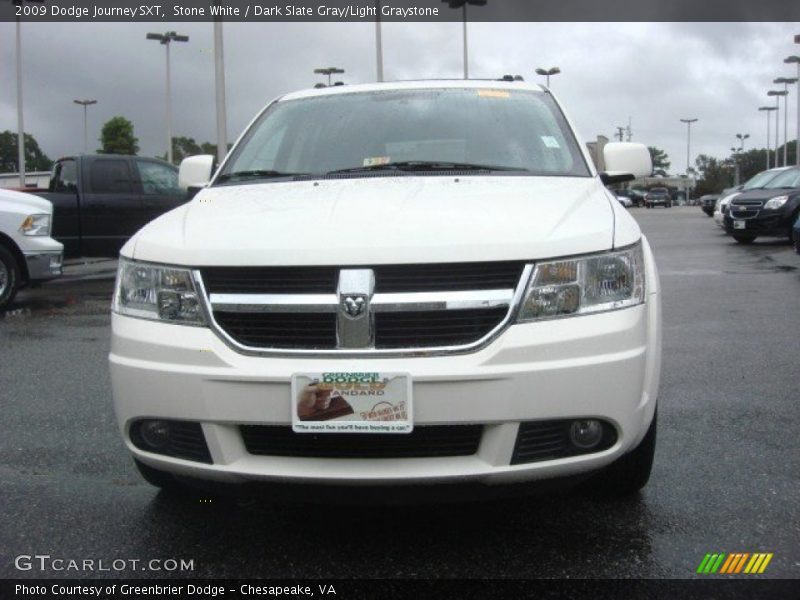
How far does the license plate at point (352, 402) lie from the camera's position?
2572 mm

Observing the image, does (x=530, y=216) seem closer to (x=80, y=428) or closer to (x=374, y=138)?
(x=374, y=138)

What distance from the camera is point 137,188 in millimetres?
13484

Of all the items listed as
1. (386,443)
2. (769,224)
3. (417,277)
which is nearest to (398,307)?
(417,277)

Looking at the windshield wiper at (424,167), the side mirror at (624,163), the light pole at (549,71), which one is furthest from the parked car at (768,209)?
the light pole at (549,71)

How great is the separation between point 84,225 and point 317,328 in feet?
36.2

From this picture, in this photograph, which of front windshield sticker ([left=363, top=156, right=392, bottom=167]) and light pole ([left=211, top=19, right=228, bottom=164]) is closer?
front windshield sticker ([left=363, top=156, right=392, bottom=167])

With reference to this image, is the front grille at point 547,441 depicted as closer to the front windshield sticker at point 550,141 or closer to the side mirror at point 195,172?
the front windshield sticker at point 550,141

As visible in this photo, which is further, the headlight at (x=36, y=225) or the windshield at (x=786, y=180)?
the windshield at (x=786, y=180)

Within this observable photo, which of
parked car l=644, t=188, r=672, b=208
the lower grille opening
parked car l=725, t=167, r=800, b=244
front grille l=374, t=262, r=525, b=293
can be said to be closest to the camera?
front grille l=374, t=262, r=525, b=293

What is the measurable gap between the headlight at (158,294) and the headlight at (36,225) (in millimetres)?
7028

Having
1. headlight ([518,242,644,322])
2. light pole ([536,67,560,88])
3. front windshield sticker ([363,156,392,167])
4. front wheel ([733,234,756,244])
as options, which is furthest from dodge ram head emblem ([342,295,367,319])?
light pole ([536,67,560,88])

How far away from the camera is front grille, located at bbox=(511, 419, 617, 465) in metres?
2.67

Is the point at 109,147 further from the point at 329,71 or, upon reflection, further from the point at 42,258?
the point at 42,258

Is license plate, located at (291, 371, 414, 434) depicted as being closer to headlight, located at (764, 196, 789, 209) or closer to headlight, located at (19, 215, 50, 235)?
headlight, located at (19, 215, 50, 235)
